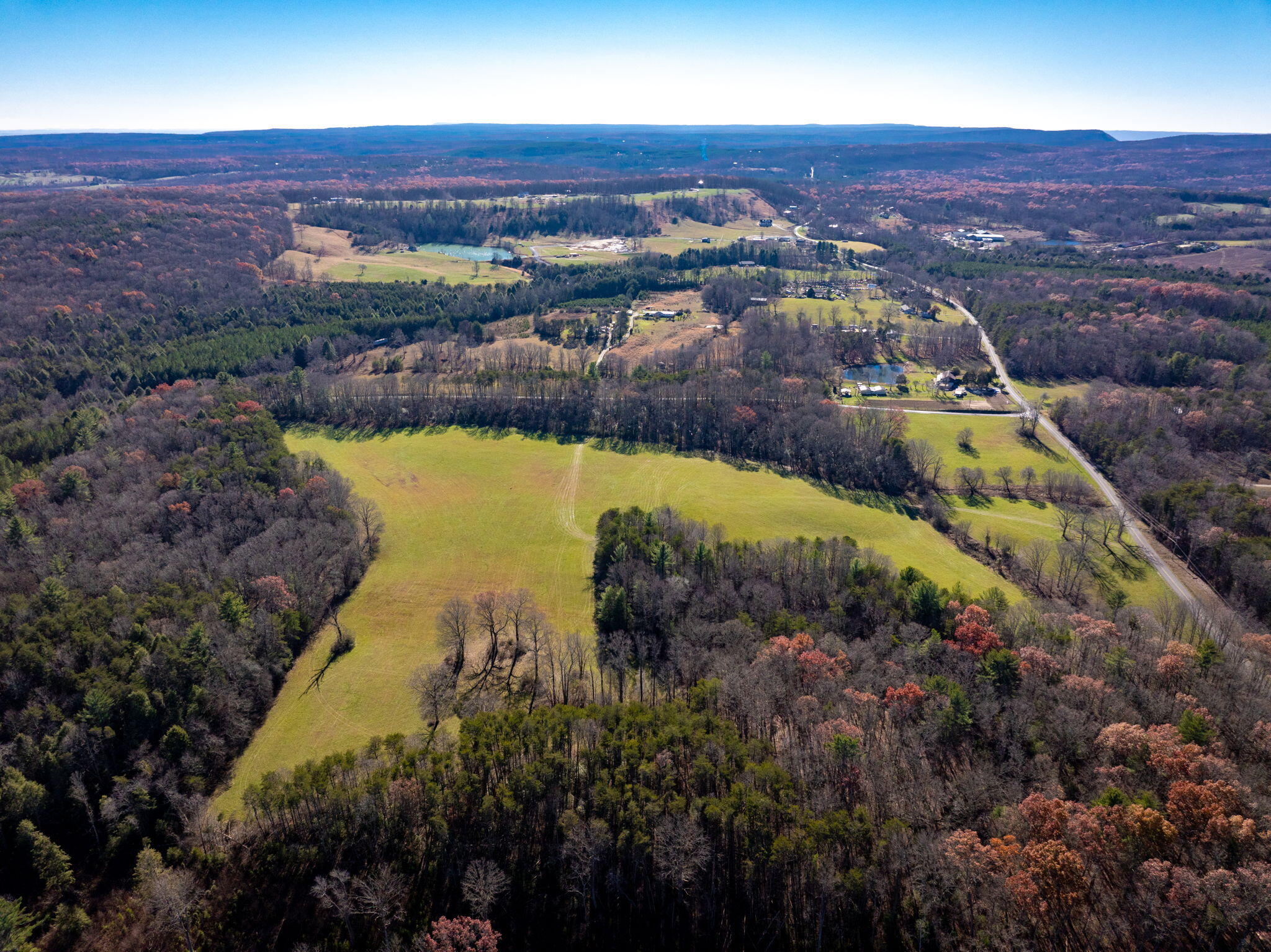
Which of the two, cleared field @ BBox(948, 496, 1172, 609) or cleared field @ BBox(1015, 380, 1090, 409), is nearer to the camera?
cleared field @ BBox(948, 496, 1172, 609)

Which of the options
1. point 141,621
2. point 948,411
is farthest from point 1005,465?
point 141,621

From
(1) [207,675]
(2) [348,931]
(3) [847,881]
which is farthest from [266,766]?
(3) [847,881]

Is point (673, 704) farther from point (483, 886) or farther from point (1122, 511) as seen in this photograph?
point (1122, 511)

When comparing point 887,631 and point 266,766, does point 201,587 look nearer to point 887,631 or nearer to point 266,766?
point 266,766

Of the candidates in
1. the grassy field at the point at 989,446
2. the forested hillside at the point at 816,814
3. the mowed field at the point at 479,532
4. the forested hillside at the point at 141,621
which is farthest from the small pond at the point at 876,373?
the forested hillside at the point at 141,621

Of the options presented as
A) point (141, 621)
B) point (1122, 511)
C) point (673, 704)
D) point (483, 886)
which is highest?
point (141, 621)

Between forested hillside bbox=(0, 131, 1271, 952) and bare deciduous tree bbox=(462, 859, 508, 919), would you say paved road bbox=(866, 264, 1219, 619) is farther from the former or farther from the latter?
bare deciduous tree bbox=(462, 859, 508, 919)

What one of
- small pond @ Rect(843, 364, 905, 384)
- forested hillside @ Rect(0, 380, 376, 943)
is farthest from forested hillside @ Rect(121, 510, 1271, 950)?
small pond @ Rect(843, 364, 905, 384)
